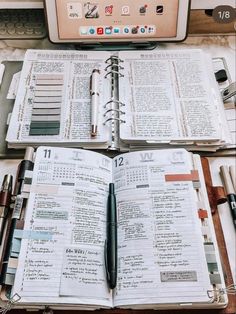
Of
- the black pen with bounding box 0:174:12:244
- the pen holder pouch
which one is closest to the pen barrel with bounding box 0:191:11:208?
the black pen with bounding box 0:174:12:244

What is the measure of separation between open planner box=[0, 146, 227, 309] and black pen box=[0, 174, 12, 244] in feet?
0.13

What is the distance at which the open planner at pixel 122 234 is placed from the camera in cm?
55

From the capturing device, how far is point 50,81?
2.74 ft

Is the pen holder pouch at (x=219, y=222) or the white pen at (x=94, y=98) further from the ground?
the white pen at (x=94, y=98)

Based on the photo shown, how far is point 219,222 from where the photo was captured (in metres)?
0.66

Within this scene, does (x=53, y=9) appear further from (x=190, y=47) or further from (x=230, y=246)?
(x=230, y=246)

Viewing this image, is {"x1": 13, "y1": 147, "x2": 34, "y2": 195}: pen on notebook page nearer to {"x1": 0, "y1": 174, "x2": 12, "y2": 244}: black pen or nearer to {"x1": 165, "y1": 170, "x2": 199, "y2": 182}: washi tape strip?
{"x1": 0, "y1": 174, "x2": 12, "y2": 244}: black pen

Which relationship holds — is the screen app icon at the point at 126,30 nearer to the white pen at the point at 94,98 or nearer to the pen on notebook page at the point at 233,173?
the white pen at the point at 94,98

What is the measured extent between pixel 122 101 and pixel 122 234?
31 centimetres

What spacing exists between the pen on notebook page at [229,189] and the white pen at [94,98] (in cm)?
25

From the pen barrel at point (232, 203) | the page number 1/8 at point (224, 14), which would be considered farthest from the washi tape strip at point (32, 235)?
the page number 1/8 at point (224, 14)

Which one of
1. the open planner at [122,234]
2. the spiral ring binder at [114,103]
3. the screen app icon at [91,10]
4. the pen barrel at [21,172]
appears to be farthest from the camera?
the screen app icon at [91,10]

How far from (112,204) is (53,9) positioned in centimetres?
49

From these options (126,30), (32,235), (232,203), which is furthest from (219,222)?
(126,30)
